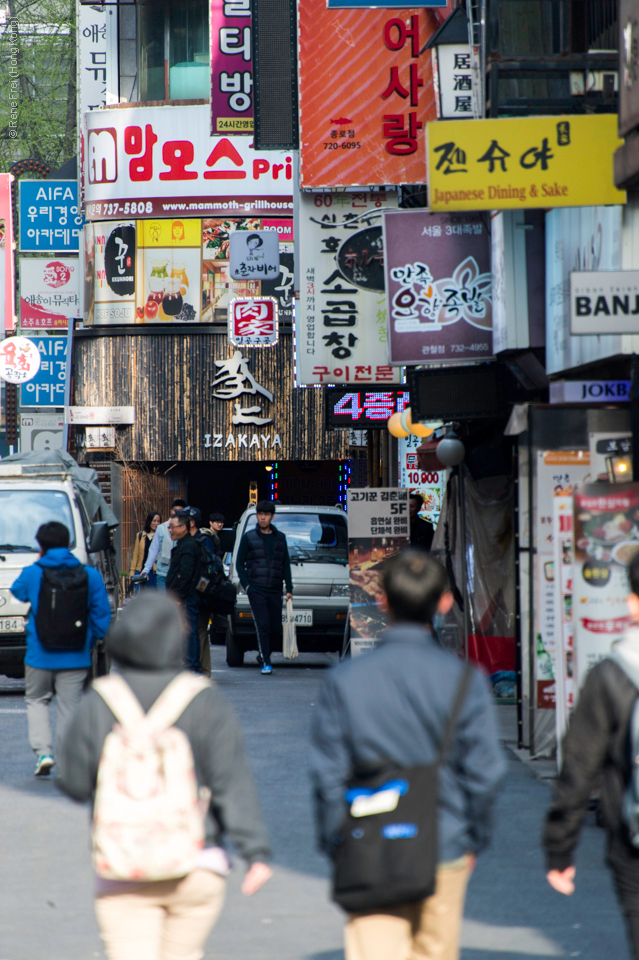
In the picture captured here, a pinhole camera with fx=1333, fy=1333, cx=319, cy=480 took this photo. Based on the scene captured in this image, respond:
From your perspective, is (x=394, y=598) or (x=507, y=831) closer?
(x=394, y=598)

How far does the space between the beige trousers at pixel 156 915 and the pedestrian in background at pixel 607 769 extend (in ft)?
3.24

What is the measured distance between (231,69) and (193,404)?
8575mm

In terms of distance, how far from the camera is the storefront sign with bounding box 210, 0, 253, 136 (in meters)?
21.5

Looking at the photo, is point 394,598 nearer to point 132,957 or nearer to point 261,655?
point 132,957

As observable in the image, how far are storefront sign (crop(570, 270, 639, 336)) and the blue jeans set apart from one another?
721 centimetres

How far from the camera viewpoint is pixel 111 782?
3664 mm

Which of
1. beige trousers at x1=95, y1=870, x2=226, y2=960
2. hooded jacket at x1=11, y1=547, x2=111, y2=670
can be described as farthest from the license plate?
beige trousers at x1=95, y1=870, x2=226, y2=960

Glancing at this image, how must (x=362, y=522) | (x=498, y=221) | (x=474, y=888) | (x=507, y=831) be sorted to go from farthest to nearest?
(x=362, y=522) → (x=498, y=221) → (x=507, y=831) → (x=474, y=888)

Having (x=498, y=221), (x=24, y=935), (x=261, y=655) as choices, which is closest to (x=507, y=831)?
(x=24, y=935)

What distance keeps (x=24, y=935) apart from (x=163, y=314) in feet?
78.1

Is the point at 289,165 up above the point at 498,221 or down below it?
above

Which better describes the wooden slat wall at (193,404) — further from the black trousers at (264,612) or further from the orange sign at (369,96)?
the orange sign at (369,96)

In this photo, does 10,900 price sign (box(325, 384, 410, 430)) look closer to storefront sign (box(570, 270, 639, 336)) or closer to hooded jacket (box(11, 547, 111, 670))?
hooded jacket (box(11, 547, 111, 670))

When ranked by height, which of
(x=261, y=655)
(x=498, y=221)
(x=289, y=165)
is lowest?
(x=261, y=655)
